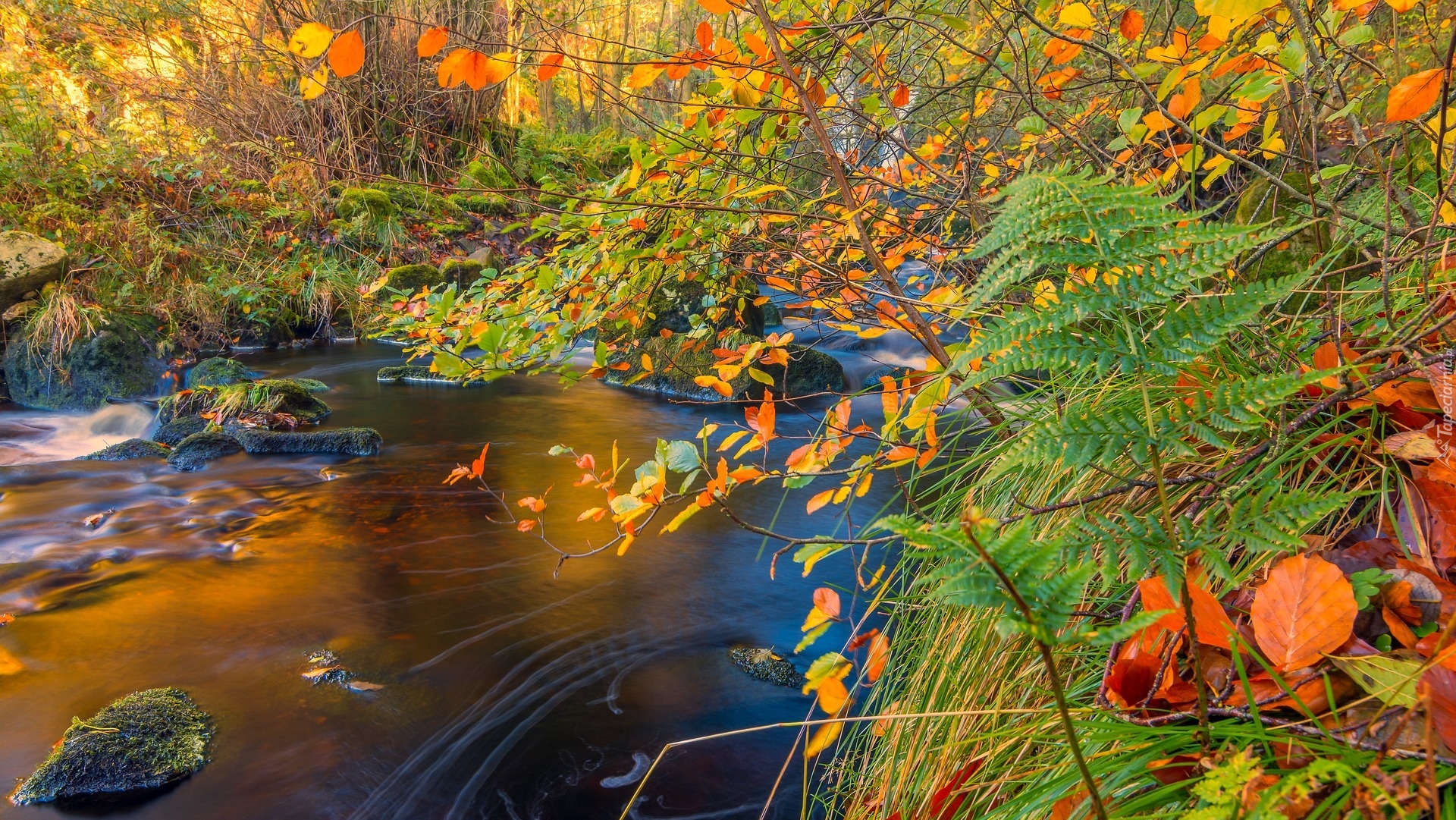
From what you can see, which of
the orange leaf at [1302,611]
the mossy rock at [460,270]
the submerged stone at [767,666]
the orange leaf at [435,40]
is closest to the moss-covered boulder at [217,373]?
the mossy rock at [460,270]

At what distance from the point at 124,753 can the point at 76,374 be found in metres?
6.69

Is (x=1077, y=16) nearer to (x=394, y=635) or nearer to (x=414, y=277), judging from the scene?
(x=394, y=635)

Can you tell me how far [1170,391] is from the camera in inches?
58.9

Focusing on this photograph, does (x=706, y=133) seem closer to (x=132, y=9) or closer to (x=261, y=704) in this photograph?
(x=261, y=704)

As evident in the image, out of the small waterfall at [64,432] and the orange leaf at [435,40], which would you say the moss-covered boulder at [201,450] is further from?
the orange leaf at [435,40]

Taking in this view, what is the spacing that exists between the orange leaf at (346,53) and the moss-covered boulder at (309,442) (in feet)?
17.1

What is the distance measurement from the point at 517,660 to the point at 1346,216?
3396 mm

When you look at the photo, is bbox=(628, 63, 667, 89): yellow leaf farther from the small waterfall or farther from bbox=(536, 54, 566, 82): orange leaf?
the small waterfall

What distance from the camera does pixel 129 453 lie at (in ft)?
20.1

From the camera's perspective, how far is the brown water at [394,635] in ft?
9.39

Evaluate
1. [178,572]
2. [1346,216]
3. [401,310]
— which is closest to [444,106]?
[178,572]

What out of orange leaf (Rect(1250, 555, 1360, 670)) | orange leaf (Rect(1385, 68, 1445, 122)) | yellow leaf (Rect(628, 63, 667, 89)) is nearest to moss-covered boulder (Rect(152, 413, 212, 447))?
yellow leaf (Rect(628, 63, 667, 89))

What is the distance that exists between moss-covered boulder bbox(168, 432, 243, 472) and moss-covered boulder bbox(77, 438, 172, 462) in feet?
0.37

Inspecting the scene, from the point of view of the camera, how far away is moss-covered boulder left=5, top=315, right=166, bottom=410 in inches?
301
